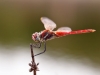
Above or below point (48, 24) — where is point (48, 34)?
below

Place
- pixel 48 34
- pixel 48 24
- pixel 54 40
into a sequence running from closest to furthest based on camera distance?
pixel 48 34
pixel 48 24
pixel 54 40

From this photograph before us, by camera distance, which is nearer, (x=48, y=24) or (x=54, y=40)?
(x=48, y=24)

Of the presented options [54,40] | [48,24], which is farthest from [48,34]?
[54,40]

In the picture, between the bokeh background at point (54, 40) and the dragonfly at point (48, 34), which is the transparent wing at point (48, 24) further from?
the bokeh background at point (54, 40)

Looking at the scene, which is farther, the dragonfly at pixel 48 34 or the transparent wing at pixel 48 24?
the transparent wing at pixel 48 24

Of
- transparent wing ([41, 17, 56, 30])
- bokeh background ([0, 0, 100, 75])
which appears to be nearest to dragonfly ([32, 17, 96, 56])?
transparent wing ([41, 17, 56, 30])

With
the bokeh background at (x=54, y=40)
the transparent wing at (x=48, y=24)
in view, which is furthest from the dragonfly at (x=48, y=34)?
the bokeh background at (x=54, y=40)

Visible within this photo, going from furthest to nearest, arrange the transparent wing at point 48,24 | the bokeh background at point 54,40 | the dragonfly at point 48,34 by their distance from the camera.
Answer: the bokeh background at point 54,40
the transparent wing at point 48,24
the dragonfly at point 48,34

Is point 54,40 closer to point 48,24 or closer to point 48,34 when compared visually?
point 48,24

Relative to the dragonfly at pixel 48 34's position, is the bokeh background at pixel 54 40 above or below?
above
